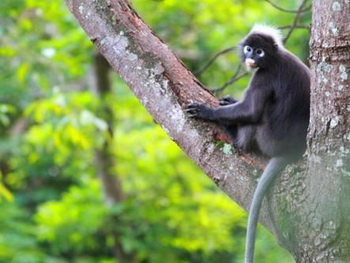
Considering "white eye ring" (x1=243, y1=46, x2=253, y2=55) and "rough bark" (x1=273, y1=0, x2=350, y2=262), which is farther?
"white eye ring" (x1=243, y1=46, x2=253, y2=55)

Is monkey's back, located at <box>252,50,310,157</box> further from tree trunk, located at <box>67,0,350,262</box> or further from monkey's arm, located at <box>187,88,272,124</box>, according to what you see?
tree trunk, located at <box>67,0,350,262</box>

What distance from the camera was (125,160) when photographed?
9023mm

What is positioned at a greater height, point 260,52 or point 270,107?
point 260,52

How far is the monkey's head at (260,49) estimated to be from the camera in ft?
11.3

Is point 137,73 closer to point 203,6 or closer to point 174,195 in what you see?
point 203,6

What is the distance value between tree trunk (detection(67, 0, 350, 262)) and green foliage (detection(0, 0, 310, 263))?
14.0ft

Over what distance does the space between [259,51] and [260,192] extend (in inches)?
36.9

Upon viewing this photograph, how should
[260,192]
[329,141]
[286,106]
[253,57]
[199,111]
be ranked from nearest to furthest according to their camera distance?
1. [329,141]
2. [260,192]
3. [199,111]
4. [286,106]
5. [253,57]

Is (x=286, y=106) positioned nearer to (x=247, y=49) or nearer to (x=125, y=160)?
(x=247, y=49)

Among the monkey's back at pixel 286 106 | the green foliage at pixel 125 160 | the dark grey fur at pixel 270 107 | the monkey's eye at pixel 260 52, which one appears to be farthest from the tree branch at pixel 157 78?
the green foliage at pixel 125 160

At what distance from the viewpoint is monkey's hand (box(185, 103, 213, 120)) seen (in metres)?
2.94

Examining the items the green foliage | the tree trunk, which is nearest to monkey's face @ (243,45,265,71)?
the tree trunk

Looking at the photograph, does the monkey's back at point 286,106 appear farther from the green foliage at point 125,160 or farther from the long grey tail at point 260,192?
the green foliage at point 125,160

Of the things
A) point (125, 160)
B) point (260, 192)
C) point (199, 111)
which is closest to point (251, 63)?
point (199, 111)
